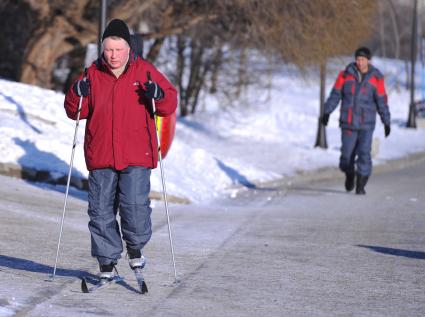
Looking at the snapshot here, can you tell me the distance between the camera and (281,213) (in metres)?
13.4

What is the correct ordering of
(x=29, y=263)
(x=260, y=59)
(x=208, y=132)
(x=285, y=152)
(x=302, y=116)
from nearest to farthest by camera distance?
(x=29, y=263), (x=285, y=152), (x=208, y=132), (x=260, y=59), (x=302, y=116)

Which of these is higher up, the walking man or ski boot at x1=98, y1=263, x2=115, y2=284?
the walking man

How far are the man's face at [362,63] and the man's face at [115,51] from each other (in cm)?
792

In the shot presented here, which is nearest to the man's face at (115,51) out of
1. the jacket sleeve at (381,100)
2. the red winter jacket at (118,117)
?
the red winter jacket at (118,117)

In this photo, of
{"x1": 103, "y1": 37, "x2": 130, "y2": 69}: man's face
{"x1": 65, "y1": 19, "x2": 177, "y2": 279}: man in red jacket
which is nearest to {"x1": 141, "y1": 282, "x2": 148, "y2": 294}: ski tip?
{"x1": 65, "y1": 19, "x2": 177, "y2": 279}: man in red jacket

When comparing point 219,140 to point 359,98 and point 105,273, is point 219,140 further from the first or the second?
point 105,273

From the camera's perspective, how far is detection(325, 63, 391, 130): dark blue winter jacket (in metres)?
15.0

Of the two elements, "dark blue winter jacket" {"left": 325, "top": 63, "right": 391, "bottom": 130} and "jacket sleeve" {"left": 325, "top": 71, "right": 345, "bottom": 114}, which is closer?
"dark blue winter jacket" {"left": 325, "top": 63, "right": 391, "bottom": 130}

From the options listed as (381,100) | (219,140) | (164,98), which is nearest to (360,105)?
(381,100)

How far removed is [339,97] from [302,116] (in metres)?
22.5

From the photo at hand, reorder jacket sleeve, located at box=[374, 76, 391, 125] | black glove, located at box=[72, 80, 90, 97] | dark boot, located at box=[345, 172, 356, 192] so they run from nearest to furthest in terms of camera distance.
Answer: black glove, located at box=[72, 80, 90, 97] → jacket sleeve, located at box=[374, 76, 391, 125] → dark boot, located at box=[345, 172, 356, 192]

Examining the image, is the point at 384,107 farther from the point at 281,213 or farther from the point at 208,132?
the point at 208,132

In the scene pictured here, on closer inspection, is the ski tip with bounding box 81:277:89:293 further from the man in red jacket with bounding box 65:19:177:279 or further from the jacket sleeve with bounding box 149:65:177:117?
the jacket sleeve with bounding box 149:65:177:117

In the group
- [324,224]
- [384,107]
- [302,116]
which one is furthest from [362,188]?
[302,116]
